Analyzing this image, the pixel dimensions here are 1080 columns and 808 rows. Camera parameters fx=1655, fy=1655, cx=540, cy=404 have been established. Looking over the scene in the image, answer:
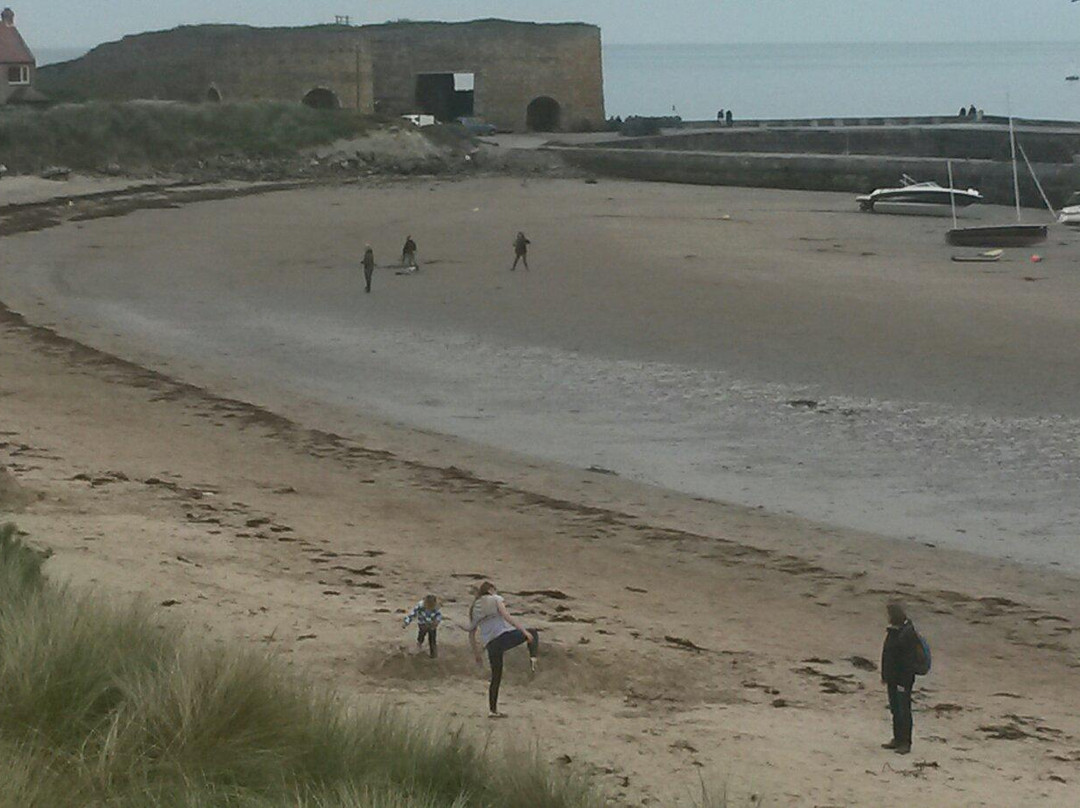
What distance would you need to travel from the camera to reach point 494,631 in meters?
8.20

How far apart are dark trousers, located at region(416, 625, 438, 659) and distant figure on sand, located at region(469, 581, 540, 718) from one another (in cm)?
46

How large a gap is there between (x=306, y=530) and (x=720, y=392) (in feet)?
21.5

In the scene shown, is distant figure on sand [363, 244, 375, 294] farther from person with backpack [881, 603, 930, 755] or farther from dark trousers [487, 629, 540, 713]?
person with backpack [881, 603, 930, 755]

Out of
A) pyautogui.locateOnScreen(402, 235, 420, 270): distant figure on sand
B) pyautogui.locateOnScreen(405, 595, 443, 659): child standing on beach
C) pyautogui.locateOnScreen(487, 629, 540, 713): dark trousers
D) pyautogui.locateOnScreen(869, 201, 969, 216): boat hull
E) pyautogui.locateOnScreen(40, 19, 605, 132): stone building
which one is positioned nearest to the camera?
pyautogui.locateOnScreen(487, 629, 540, 713): dark trousers

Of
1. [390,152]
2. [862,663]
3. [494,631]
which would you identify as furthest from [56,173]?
[494,631]

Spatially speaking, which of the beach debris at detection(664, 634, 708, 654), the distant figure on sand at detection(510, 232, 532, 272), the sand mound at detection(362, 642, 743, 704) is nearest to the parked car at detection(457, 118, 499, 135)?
the distant figure on sand at detection(510, 232, 532, 272)

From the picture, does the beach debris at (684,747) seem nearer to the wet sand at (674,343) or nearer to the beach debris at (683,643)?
the beach debris at (683,643)

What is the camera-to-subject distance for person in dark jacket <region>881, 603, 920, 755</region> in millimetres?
7793

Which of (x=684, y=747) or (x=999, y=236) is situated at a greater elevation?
(x=999, y=236)

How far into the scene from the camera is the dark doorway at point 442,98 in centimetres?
5997

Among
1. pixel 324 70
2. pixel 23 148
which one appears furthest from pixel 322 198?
pixel 324 70

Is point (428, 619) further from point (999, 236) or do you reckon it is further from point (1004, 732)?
point (999, 236)

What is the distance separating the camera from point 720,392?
17.3 metres

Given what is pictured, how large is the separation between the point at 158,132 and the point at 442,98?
607 inches
